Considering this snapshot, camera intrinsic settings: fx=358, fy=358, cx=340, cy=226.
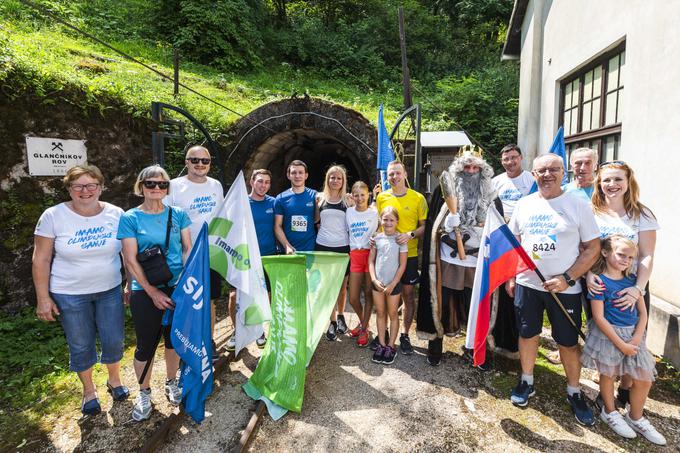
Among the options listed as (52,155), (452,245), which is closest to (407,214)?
(452,245)

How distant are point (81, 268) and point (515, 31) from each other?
11.3 metres

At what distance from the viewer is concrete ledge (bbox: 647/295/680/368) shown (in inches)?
150

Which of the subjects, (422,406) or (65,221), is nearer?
(65,221)

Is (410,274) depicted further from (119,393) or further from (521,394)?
(119,393)

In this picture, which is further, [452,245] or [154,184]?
[452,245]

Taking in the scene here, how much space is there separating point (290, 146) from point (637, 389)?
761cm

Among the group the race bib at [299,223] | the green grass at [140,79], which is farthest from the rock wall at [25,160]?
the race bib at [299,223]

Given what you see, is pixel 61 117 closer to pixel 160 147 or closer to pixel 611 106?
pixel 160 147

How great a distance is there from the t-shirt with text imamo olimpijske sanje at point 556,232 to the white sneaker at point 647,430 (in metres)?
1.15

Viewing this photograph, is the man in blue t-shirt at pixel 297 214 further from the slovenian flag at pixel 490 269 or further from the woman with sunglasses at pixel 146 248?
the slovenian flag at pixel 490 269

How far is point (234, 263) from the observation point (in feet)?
11.7

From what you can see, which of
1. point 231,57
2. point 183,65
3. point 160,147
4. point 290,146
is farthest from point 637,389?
point 231,57

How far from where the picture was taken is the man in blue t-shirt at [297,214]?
14.9ft

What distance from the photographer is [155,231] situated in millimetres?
3039
